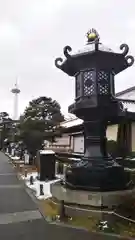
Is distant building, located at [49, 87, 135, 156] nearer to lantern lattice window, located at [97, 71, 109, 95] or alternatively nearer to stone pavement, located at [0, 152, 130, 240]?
lantern lattice window, located at [97, 71, 109, 95]

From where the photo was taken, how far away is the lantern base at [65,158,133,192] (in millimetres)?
9031

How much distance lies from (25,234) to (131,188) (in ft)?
13.9

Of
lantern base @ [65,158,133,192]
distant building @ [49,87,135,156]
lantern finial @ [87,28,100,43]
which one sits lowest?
lantern base @ [65,158,133,192]

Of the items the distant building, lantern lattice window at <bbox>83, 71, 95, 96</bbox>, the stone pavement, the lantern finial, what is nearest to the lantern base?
the stone pavement

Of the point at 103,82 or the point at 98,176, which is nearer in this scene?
the point at 98,176

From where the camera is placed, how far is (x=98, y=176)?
29.7 feet

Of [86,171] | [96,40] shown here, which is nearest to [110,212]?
[86,171]

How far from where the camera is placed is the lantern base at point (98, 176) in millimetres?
9031

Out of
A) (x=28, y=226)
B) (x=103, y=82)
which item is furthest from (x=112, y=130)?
(x=28, y=226)

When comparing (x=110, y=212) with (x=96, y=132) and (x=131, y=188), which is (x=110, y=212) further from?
(x=96, y=132)

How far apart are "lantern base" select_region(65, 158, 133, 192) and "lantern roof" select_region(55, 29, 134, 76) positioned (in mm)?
3166

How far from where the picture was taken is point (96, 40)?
9.69 metres

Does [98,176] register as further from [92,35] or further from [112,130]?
[112,130]

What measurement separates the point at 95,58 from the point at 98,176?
12.4 feet
